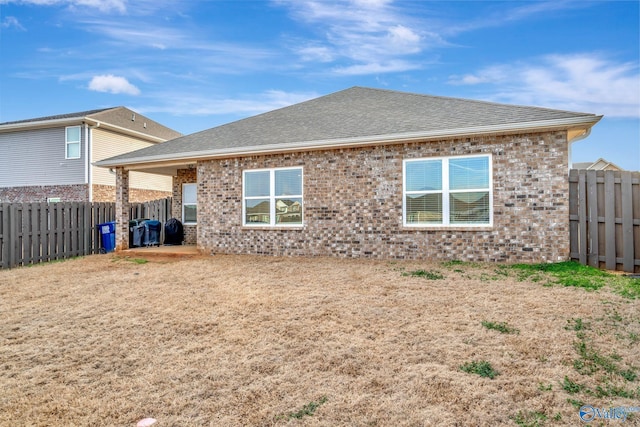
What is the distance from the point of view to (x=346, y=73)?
17.3m

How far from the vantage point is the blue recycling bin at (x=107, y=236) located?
13750 mm

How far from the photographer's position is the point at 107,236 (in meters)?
13.8

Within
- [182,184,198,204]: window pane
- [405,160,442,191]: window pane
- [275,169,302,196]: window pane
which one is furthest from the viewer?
[182,184,198,204]: window pane

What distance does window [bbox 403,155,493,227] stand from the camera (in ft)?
30.0

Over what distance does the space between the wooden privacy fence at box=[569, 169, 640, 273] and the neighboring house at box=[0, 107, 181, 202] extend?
19.5 metres

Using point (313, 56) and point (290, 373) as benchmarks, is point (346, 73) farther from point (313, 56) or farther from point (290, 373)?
point (290, 373)

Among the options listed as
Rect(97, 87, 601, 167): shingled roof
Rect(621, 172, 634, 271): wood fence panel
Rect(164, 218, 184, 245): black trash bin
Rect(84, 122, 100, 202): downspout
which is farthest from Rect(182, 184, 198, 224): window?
Rect(621, 172, 634, 271): wood fence panel

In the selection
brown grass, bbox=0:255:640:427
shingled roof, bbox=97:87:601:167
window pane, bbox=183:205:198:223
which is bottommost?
brown grass, bbox=0:255:640:427

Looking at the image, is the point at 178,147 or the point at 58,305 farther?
the point at 178,147

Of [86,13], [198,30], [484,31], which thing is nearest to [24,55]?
[86,13]

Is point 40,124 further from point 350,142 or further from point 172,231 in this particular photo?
point 350,142

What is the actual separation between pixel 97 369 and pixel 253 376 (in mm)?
1646

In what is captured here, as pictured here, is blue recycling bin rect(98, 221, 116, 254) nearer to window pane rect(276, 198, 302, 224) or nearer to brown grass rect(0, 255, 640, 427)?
brown grass rect(0, 255, 640, 427)

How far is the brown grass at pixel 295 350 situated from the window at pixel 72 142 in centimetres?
1421
